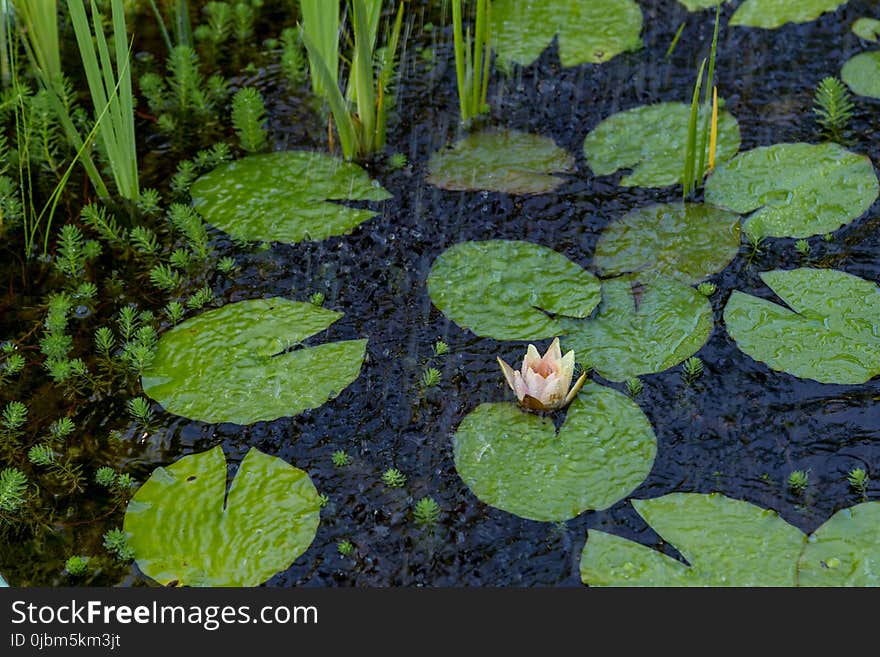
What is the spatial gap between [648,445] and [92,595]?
1.71 m

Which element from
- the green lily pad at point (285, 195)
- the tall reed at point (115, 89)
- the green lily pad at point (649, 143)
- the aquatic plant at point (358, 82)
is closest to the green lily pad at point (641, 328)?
the green lily pad at point (649, 143)

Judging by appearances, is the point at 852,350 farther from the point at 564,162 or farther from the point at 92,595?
the point at 92,595

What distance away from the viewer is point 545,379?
9.83 ft

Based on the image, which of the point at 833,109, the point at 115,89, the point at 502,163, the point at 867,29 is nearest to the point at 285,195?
the point at 115,89

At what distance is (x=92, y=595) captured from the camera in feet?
8.73

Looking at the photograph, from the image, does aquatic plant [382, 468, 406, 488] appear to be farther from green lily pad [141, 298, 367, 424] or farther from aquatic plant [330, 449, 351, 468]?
green lily pad [141, 298, 367, 424]

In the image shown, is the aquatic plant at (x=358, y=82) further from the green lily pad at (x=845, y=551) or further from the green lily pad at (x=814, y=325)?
the green lily pad at (x=845, y=551)

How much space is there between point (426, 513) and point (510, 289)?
0.99 meters

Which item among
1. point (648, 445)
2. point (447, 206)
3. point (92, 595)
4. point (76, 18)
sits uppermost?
point (76, 18)

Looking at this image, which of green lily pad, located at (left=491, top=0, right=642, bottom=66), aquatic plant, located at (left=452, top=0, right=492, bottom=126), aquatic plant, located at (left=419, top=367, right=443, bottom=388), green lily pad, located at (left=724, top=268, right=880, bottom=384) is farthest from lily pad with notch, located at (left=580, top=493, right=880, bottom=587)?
green lily pad, located at (left=491, top=0, right=642, bottom=66)

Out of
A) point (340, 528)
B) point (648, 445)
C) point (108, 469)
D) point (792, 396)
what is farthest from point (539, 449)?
point (108, 469)

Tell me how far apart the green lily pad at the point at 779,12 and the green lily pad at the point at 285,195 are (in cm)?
216

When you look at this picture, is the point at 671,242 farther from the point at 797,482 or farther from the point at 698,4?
the point at 698,4

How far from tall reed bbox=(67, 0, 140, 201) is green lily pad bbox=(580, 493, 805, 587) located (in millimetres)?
2274
